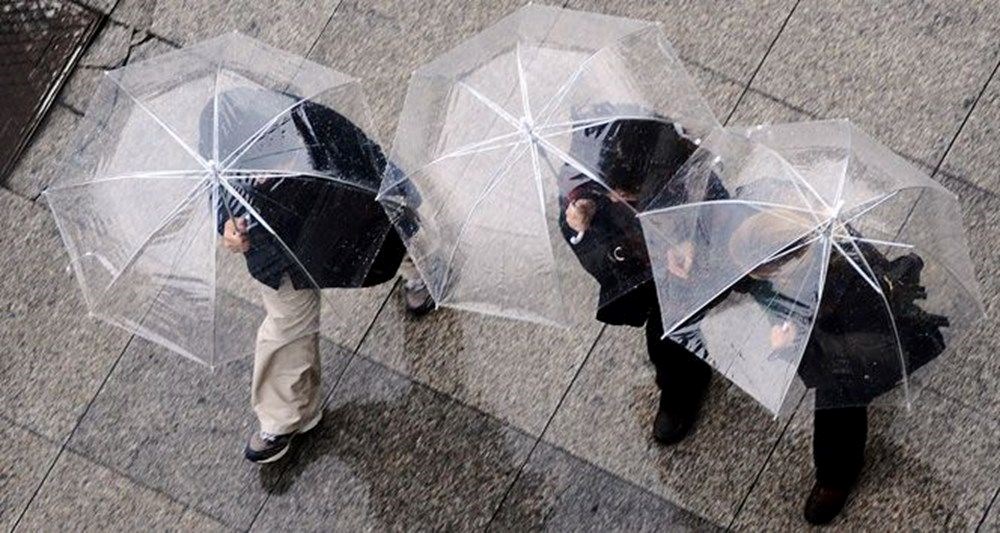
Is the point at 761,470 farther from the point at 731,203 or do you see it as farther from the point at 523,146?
the point at 523,146

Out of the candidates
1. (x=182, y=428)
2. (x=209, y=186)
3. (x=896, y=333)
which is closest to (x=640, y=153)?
(x=896, y=333)

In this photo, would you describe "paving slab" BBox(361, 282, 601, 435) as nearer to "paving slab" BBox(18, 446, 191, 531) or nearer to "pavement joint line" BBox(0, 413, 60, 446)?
"paving slab" BBox(18, 446, 191, 531)

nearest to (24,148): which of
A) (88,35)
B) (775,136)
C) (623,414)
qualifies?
(88,35)

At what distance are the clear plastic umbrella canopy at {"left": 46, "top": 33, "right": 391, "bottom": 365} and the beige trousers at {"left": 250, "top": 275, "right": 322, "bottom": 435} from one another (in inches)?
10.4

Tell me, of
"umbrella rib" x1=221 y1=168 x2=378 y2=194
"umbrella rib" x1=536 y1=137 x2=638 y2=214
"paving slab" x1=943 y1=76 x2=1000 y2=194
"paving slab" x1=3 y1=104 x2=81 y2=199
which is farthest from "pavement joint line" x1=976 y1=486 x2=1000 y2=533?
"paving slab" x1=3 y1=104 x2=81 y2=199

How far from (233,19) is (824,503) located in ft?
11.2

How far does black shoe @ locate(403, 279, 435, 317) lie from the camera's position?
629 centimetres

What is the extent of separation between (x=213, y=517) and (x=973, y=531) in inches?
121

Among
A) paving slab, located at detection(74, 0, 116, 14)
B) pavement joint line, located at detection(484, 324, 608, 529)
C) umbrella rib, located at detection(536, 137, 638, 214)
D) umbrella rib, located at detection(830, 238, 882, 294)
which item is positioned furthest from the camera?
paving slab, located at detection(74, 0, 116, 14)

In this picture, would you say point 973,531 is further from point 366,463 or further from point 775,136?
point 366,463

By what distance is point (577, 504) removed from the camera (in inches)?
238

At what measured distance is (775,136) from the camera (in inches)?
199

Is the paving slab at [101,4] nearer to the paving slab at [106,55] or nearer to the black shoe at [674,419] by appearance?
the paving slab at [106,55]

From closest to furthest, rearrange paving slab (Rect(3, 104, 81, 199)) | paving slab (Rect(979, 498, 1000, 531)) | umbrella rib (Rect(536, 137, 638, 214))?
umbrella rib (Rect(536, 137, 638, 214)), paving slab (Rect(979, 498, 1000, 531)), paving slab (Rect(3, 104, 81, 199))
